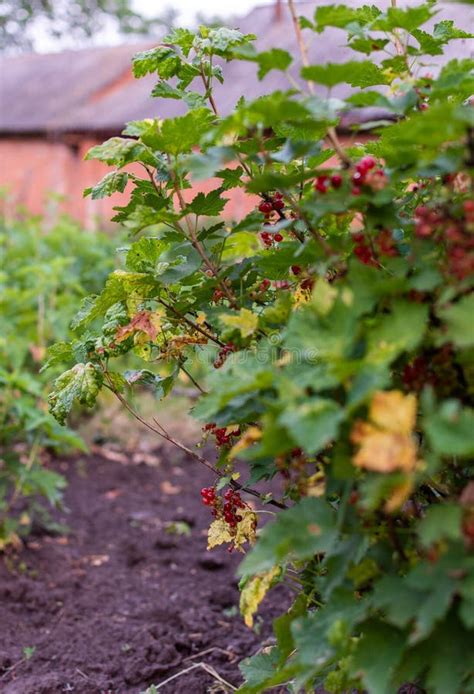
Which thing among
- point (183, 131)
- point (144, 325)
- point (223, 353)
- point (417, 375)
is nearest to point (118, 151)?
point (183, 131)

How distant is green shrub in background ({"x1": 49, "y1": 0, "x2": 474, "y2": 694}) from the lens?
1278 millimetres

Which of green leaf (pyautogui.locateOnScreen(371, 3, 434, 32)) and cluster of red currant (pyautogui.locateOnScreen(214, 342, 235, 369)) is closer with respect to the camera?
green leaf (pyautogui.locateOnScreen(371, 3, 434, 32))

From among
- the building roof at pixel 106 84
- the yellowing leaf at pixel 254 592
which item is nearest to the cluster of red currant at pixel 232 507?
the yellowing leaf at pixel 254 592

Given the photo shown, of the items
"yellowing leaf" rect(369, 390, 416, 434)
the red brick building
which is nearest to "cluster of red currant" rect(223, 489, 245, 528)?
"yellowing leaf" rect(369, 390, 416, 434)

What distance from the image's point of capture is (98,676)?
2814 mm

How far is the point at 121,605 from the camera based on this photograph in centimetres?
354

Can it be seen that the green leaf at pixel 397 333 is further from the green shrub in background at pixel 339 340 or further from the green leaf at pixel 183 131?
the green leaf at pixel 183 131

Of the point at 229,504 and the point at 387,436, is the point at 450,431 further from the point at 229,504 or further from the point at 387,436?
the point at 229,504

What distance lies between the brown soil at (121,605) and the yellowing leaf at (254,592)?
101 centimetres

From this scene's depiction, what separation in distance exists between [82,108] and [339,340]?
617 inches

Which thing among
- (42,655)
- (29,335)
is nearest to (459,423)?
(42,655)

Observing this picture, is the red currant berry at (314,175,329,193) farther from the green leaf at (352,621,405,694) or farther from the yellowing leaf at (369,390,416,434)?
the green leaf at (352,621,405,694)

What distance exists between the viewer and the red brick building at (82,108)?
516 inches

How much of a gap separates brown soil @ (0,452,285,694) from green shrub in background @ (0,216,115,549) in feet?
0.95
